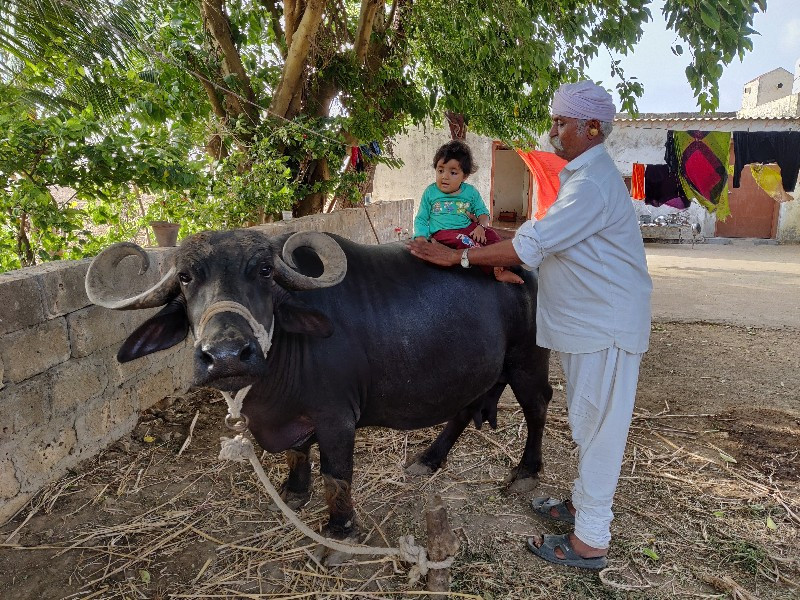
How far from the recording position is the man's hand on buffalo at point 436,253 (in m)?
2.46

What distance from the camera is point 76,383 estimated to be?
3.05m

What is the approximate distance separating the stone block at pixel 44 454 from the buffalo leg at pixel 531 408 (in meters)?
2.39

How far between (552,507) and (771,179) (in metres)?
9.12

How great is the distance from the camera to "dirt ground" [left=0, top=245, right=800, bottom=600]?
2.37 meters

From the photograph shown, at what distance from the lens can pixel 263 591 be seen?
7.64 feet

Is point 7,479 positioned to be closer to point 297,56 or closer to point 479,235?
point 479,235

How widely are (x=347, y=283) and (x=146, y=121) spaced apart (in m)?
3.91

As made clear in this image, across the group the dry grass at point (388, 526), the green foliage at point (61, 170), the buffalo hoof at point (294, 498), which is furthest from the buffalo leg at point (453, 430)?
the green foliage at point (61, 170)

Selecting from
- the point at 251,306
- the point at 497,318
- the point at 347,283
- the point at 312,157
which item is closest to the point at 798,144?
the point at 312,157

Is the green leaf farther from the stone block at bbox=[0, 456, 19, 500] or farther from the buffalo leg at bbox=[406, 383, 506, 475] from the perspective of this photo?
the stone block at bbox=[0, 456, 19, 500]

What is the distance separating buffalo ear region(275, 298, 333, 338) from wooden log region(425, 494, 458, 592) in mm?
834

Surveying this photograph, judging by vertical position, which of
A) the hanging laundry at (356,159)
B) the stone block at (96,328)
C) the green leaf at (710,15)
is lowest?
the stone block at (96,328)

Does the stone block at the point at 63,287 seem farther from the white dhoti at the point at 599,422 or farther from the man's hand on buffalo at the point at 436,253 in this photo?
the white dhoti at the point at 599,422

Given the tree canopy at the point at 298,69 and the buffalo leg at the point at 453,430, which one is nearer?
the buffalo leg at the point at 453,430
